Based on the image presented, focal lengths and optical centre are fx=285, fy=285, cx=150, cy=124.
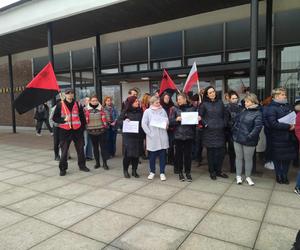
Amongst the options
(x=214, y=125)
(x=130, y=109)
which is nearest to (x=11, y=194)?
(x=130, y=109)

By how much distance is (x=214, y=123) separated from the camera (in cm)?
547

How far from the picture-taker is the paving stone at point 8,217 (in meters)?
3.86

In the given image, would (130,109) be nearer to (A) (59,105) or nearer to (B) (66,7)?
(A) (59,105)

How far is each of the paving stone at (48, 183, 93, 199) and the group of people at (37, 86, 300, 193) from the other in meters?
0.89

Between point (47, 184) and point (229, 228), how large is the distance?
364cm

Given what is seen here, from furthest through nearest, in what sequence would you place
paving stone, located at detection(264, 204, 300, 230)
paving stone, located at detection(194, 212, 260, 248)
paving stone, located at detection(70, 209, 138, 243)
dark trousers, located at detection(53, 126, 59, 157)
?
dark trousers, located at detection(53, 126, 59, 157) < paving stone, located at detection(264, 204, 300, 230) < paving stone, located at detection(70, 209, 138, 243) < paving stone, located at detection(194, 212, 260, 248)

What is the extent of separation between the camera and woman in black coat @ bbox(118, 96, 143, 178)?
578cm

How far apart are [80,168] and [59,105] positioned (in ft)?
5.04

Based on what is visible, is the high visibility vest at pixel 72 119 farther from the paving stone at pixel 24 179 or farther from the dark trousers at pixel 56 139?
the dark trousers at pixel 56 139

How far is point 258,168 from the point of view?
253 inches

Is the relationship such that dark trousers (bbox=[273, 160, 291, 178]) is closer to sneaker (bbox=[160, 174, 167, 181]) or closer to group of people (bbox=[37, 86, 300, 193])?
group of people (bbox=[37, 86, 300, 193])

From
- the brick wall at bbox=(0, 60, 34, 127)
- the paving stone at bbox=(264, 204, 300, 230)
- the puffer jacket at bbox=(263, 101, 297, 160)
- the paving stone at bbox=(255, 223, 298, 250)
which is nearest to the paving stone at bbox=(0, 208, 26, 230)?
the paving stone at bbox=(255, 223, 298, 250)

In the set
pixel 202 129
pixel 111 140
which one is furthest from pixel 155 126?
pixel 111 140

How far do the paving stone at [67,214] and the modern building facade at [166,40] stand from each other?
396 cm
